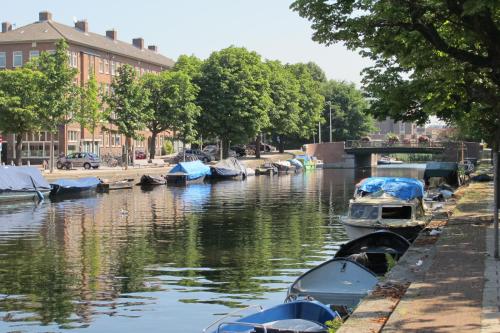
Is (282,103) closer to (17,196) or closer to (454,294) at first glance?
(17,196)

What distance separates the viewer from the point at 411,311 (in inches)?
450

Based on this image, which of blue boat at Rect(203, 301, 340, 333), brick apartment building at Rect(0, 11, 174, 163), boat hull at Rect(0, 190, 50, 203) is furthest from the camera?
brick apartment building at Rect(0, 11, 174, 163)

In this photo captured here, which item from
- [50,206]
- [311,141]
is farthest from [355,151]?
[50,206]

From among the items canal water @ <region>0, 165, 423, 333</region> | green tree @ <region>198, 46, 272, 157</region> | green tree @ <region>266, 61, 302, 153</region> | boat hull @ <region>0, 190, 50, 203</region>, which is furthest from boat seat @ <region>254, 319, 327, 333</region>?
green tree @ <region>266, 61, 302, 153</region>

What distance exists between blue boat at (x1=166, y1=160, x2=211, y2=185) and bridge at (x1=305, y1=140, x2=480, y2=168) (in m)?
44.5

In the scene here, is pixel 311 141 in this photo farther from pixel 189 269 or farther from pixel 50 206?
pixel 189 269

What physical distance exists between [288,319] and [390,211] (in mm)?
18230

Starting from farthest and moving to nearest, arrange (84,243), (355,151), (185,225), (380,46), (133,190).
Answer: (355,151)
(133,190)
(185,225)
(84,243)
(380,46)

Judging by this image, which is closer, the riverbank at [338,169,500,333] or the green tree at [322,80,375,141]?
the riverbank at [338,169,500,333]

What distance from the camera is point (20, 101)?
202 ft

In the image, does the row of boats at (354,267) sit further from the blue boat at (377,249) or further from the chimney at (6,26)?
the chimney at (6,26)

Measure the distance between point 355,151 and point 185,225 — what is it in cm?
8935

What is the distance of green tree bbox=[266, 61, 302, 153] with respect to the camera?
341ft

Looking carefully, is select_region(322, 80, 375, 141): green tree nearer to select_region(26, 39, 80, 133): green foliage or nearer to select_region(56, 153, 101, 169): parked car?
select_region(56, 153, 101, 169): parked car
